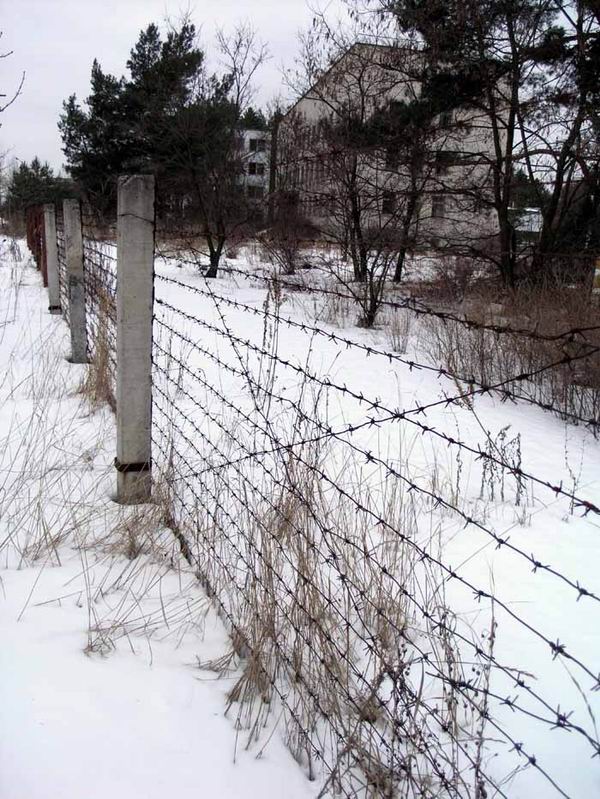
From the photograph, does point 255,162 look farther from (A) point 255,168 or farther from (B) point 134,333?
(B) point 134,333

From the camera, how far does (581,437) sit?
18.7 ft

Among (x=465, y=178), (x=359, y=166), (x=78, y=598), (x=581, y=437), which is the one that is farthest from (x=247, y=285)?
(x=78, y=598)

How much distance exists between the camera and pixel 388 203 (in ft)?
38.0

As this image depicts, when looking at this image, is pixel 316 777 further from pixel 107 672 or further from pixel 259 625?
pixel 107 672

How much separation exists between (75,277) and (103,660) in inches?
190

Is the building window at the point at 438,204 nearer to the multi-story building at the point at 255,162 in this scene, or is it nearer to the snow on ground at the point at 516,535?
the multi-story building at the point at 255,162

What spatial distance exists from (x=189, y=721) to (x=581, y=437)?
192 inches

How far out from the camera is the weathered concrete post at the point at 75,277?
19.3ft

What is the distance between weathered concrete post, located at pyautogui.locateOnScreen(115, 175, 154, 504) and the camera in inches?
117

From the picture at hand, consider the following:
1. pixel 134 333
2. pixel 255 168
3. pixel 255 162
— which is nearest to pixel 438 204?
pixel 255 168

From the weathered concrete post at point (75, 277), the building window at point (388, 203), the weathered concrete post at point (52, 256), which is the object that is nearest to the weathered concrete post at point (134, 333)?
the weathered concrete post at point (75, 277)

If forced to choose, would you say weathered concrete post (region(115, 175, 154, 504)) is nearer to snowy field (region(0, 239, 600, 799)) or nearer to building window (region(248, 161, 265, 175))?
snowy field (region(0, 239, 600, 799))

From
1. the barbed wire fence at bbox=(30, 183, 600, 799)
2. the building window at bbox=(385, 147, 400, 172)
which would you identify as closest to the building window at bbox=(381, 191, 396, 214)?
the building window at bbox=(385, 147, 400, 172)

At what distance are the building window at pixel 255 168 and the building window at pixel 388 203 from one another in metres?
6.56
